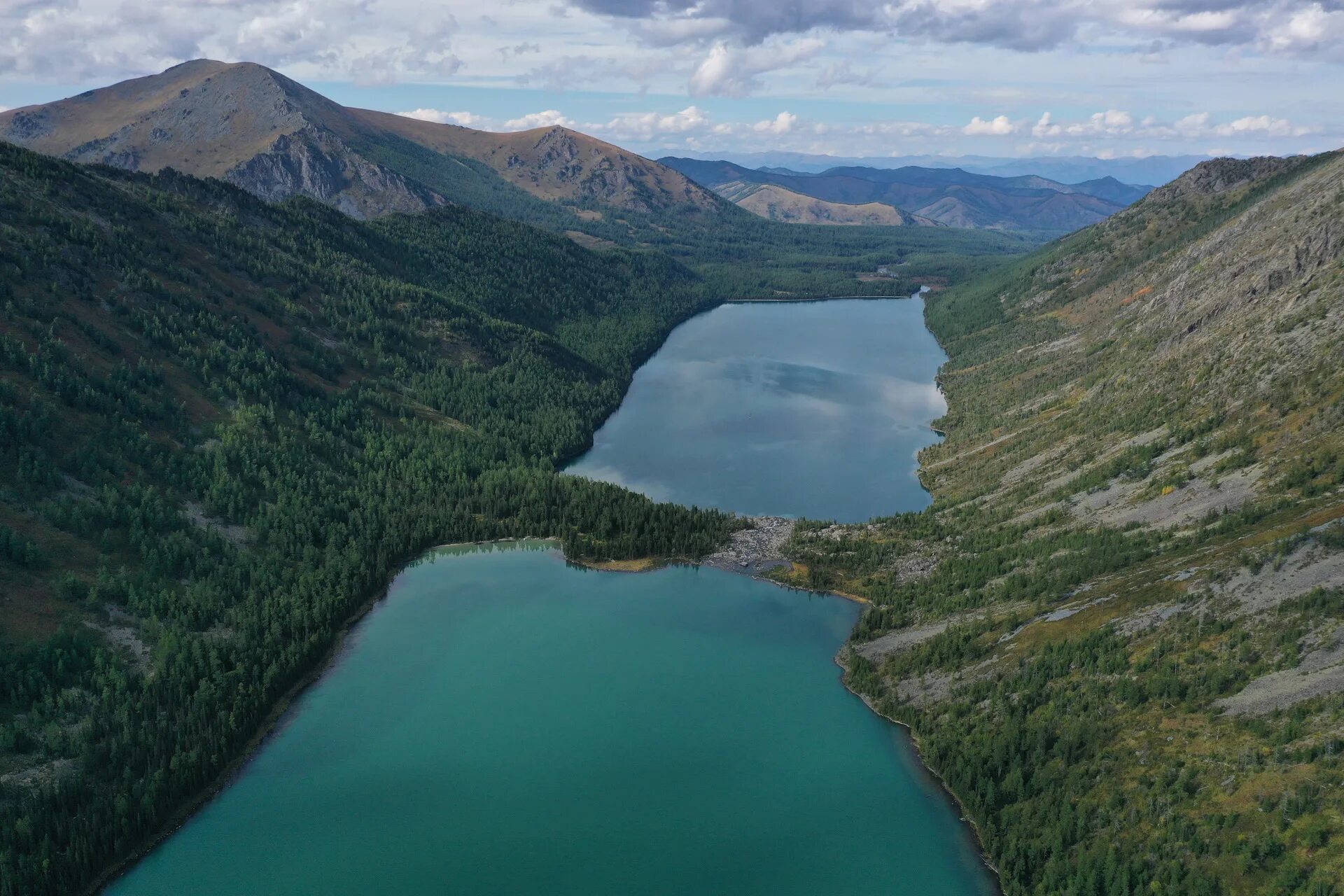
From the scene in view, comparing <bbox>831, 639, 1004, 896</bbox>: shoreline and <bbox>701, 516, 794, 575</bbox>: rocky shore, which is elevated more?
<bbox>701, 516, 794, 575</bbox>: rocky shore

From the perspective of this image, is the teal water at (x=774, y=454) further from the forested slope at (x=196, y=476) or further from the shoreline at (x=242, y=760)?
the shoreline at (x=242, y=760)

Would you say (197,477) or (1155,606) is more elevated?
(197,477)

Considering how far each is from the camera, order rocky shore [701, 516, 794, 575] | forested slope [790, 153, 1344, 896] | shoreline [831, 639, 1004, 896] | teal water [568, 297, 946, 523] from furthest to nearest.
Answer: teal water [568, 297, 946, 523] → rocky shore [701, 516, 794, 575] → shoreline [831, 639, 1004, 896] → forested slope [790, 153, 1344, 896]

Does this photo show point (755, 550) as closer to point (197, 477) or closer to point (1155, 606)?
point (1155, 606)

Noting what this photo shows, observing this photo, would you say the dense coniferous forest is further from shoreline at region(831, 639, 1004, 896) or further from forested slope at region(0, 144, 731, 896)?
shoreline at region(831, 639, 1004, 896)

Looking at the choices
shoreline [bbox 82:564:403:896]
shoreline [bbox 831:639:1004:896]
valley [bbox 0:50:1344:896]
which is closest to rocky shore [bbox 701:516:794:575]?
valley [bbox 0:50:1344:896]

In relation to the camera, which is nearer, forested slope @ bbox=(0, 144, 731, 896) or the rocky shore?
→ forested slope @ bbox=(0, 144, 731, 896)

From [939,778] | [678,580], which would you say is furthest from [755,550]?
[939,778]
